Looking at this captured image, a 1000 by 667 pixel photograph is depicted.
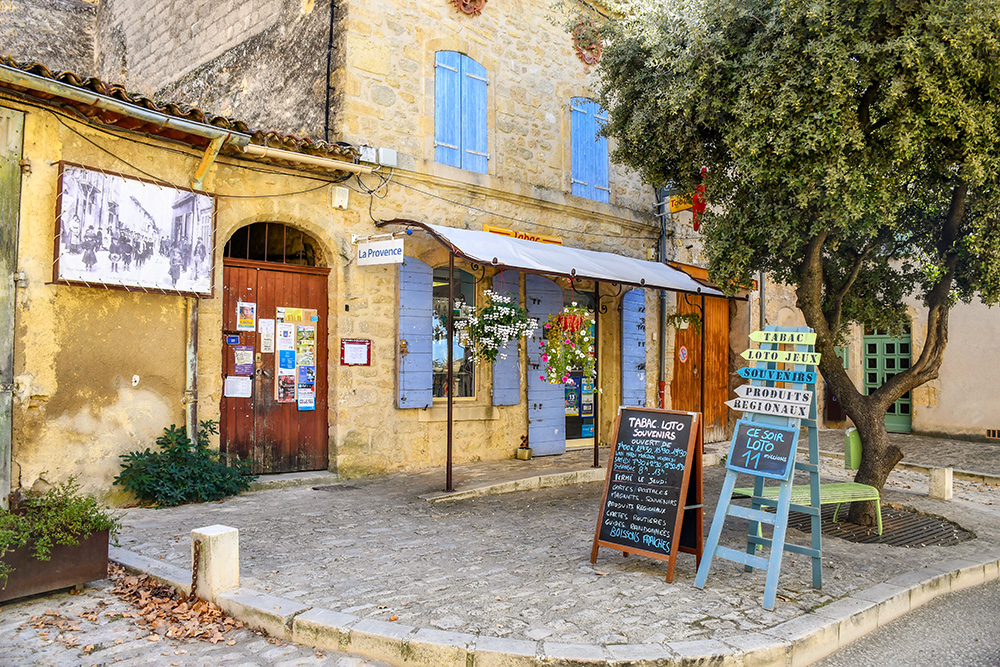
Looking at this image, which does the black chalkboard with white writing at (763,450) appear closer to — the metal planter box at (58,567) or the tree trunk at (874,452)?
the tree trunk at (874,452)

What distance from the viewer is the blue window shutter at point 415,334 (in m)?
8.61

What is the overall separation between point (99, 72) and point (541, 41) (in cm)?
847

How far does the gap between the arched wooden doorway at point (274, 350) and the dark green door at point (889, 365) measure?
1116cm

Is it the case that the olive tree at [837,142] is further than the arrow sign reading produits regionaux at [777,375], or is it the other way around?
Result: the olive tree at [837,142]

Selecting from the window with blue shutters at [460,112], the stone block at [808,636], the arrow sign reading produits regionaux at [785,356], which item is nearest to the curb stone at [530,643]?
the stone block at [808,636]

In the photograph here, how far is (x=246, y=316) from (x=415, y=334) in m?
1.96

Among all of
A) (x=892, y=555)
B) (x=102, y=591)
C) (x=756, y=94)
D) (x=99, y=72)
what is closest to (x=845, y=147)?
(x=756, y=94)

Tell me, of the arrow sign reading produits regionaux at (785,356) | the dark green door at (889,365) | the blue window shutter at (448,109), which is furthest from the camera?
the dark green door at (889,365)

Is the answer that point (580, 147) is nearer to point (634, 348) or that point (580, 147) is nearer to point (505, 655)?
point (634, 348)

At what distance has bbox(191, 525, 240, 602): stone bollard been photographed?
422cm

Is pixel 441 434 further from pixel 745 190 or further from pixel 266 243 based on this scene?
pixel 745 190

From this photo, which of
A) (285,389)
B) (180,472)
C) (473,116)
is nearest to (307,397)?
(285,389)

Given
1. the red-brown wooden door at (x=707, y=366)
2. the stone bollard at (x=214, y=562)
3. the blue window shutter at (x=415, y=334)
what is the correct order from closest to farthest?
the stone bollard at (x=214, y=562)
the blue window shutter at (x=415, y=334)
the red-brown wooden door at (x=707, y=366)

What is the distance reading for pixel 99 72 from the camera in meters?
13.4
